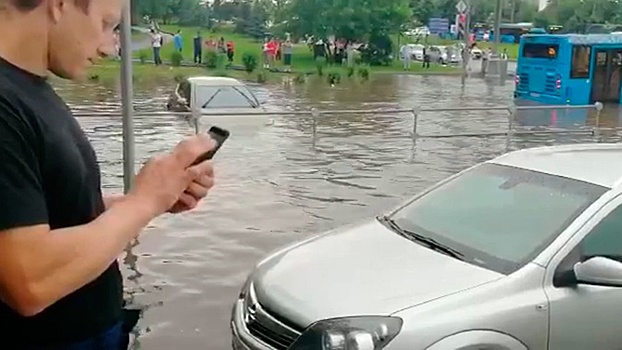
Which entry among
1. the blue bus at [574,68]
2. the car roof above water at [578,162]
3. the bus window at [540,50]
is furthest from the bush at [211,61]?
the car roof above water at [578,162]

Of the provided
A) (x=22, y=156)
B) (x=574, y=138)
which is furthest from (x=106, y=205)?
(x=574, y=138)

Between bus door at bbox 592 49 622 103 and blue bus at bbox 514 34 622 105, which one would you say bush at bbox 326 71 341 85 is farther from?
bus door at bbox 592 49 622 103

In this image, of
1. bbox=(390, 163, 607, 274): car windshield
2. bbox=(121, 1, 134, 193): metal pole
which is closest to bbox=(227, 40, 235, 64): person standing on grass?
bbox=(121, 1, 134, 193): metal pole

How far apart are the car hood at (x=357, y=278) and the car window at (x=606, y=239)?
57 cm

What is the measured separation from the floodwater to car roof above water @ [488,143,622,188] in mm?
1588

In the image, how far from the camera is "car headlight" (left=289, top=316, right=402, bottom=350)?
3725 millimetres

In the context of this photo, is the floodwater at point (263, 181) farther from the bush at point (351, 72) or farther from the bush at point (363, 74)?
the bush at point (351, 72)

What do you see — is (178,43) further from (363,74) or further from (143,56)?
(363,74)

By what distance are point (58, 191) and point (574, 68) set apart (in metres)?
25.3

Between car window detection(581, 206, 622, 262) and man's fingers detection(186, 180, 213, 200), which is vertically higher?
man's fingers detection(186, 180, 213, 200)

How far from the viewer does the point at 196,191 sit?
6.37 ft

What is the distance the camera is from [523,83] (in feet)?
90.2

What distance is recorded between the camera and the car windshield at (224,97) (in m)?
16.7

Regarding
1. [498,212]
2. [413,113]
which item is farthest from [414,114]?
[498,212]
